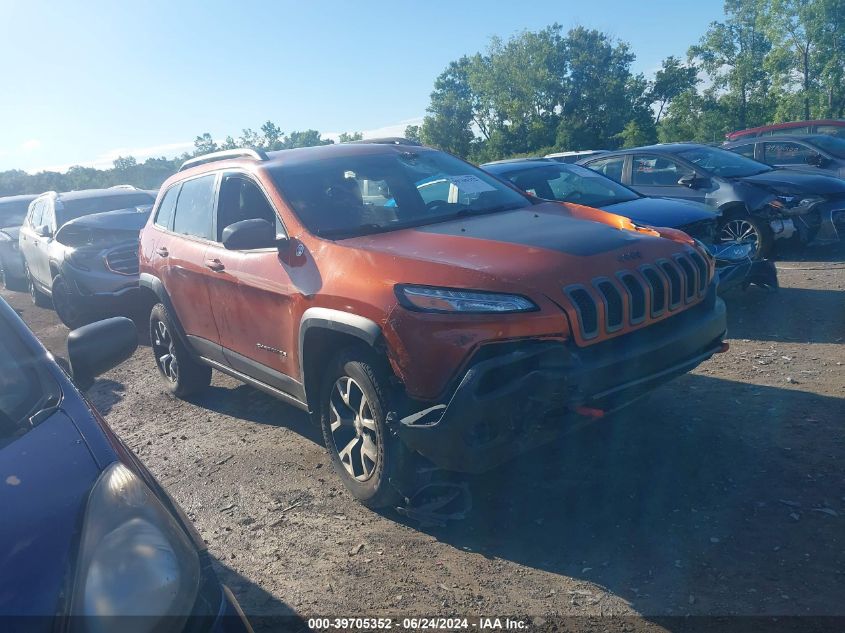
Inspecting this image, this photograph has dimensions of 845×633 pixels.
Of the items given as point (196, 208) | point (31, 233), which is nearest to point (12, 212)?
point (31, 233)

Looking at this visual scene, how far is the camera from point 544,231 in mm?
3953

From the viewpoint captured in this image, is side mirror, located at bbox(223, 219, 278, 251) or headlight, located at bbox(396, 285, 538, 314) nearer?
headlight, located at bbox(396, 285, 538, 314)

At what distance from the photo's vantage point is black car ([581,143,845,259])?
27.4 feet

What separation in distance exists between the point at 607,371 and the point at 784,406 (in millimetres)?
1981

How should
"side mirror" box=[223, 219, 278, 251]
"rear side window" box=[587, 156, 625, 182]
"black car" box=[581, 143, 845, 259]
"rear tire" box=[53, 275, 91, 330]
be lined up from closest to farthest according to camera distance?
1. "side mirror" box=[223, 219, 278, 251]
2. "black car" box=[581, 143, 845, 259]
3. "rear tire" box=[53, 275, 91, 330]
4. "rear side window" box=[587, 156, 625, 182]

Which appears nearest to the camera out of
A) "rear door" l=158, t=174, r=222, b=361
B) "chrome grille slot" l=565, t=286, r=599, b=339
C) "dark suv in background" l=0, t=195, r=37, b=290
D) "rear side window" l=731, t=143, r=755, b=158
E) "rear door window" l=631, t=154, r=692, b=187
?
"chrome grille slot" l=565, t=286, r=599, b=339

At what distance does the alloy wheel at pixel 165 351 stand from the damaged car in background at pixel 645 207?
3.12m

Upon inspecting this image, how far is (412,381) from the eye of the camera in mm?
3330

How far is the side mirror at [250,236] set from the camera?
4.12 m

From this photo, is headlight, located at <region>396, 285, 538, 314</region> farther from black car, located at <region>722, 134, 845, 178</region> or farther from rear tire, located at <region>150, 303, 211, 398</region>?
black car, located at <region>722, 134, 845, 178</region>

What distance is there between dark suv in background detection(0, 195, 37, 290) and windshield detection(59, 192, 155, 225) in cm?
379

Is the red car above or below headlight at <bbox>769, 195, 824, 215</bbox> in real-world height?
above

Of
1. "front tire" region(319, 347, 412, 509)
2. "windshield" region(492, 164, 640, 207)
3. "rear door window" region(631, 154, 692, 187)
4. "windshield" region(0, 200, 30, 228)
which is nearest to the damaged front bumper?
"front tire" region(319, 347, 412, 509)

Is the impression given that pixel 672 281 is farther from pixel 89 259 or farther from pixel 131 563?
pixel 89 259
